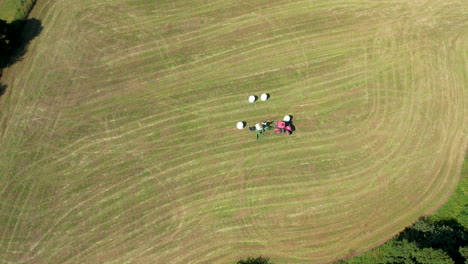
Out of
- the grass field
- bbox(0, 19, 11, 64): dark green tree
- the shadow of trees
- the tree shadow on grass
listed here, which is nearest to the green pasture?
the shadow of trees

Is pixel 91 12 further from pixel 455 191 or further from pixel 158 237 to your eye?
pixel 455 191

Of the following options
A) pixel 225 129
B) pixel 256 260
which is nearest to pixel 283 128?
pixel 225 129

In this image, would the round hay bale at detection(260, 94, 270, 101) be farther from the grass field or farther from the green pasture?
the green pasture

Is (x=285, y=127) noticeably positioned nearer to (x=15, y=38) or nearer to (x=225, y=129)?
(x=225, y=129)

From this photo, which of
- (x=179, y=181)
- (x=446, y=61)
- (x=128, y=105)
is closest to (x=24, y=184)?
(x=128, y=105)

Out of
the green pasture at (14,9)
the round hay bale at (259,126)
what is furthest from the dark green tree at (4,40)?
the round hay bale at (259,126)

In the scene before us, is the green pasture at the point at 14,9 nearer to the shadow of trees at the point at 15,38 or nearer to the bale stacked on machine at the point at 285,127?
the shadow of trees at the point at 15,38

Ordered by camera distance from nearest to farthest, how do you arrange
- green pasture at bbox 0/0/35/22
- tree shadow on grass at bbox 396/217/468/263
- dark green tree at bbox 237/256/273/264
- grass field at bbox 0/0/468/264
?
tree shadow on grass at bbox 396/217/468/263 → dark green tree at bbox 237/256/273/264 → grass field at bbox 0/0/468/264 → green pasture at bbox 0/0/35/22
